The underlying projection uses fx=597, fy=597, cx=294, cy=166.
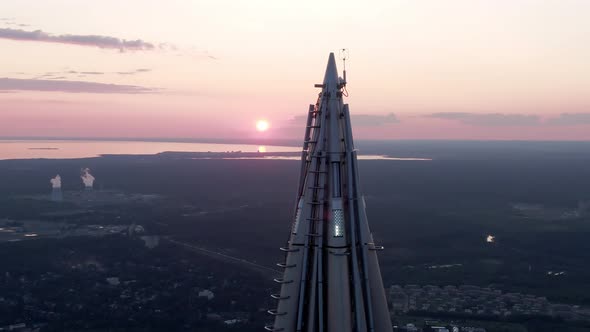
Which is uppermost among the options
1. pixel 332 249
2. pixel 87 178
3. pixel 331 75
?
pixel 331 75

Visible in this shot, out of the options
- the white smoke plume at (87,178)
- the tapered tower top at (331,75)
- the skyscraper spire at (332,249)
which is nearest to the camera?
the skyscraper spire at (332,249)

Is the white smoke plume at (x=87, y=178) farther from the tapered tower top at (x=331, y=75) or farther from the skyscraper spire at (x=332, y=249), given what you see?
the tapered tower top at (x=331, y=75)

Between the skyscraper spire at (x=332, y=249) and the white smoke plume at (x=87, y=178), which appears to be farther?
the white smoke plume at (x=87, y=178)

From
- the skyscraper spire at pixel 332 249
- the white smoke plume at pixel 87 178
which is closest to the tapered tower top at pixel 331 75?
the skyscraper spire at pixel 332 249

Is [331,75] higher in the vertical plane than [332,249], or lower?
higher

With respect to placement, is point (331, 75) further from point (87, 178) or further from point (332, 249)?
point (87, 178)

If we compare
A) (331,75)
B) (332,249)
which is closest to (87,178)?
(331,75)

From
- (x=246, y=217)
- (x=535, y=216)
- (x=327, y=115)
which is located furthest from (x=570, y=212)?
(x=327, y=115)

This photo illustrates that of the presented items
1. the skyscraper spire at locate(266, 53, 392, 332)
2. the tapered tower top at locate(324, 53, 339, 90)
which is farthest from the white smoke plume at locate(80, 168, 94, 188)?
the tapered tower top at locate(324, 53, 339, 90)

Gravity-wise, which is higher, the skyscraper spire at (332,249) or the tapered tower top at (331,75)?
the tapered tower top at (331,75)
